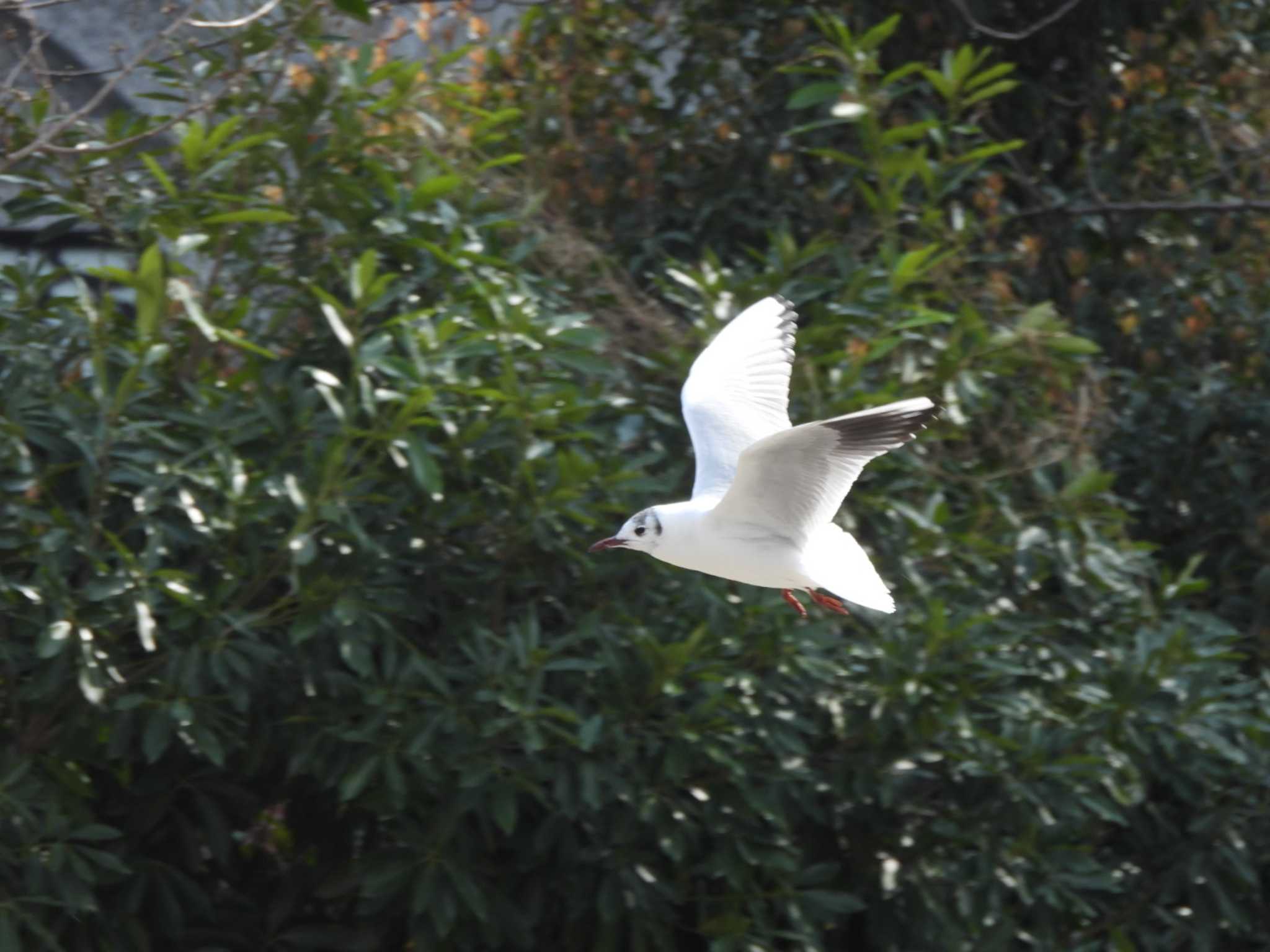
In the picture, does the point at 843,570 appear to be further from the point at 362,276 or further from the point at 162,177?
the point at 162,177

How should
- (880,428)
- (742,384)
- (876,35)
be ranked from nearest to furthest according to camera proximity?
(880,428)
(742,384)
(876,35)

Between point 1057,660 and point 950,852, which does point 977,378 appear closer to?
point 1057,660

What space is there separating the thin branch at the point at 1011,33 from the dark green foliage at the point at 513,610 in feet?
1.50

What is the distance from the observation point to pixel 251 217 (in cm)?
412

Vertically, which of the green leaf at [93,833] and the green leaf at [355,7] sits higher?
the green leaf at [355,7]

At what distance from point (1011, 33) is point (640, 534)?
9.72 ft

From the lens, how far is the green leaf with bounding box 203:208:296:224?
411 cm

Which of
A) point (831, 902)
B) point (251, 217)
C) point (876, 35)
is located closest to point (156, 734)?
point (251, 217)

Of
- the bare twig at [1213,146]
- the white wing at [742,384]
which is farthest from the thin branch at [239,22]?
the bare twig at [1213,146]

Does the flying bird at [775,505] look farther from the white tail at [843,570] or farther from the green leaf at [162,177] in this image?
the green leaf at [162,177]

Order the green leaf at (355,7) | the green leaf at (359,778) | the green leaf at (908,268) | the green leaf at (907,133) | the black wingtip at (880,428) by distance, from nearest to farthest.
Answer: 1. the black wingtip at (880,428)
2. the green leaf at (355,7)
3. the green leaf at (359,778)
4. the green leaf at (908,268)
5. the green leaf at (907,133)

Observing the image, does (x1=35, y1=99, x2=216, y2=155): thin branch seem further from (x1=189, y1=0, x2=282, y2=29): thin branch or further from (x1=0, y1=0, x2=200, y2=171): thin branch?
(x1=189, y1=0, x2=282, y2=29): thin branch

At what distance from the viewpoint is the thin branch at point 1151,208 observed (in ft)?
19.4

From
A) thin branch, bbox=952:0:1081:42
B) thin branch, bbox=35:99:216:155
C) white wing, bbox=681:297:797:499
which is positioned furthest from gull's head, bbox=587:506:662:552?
thin branch, bbox=952:0:1081:42
